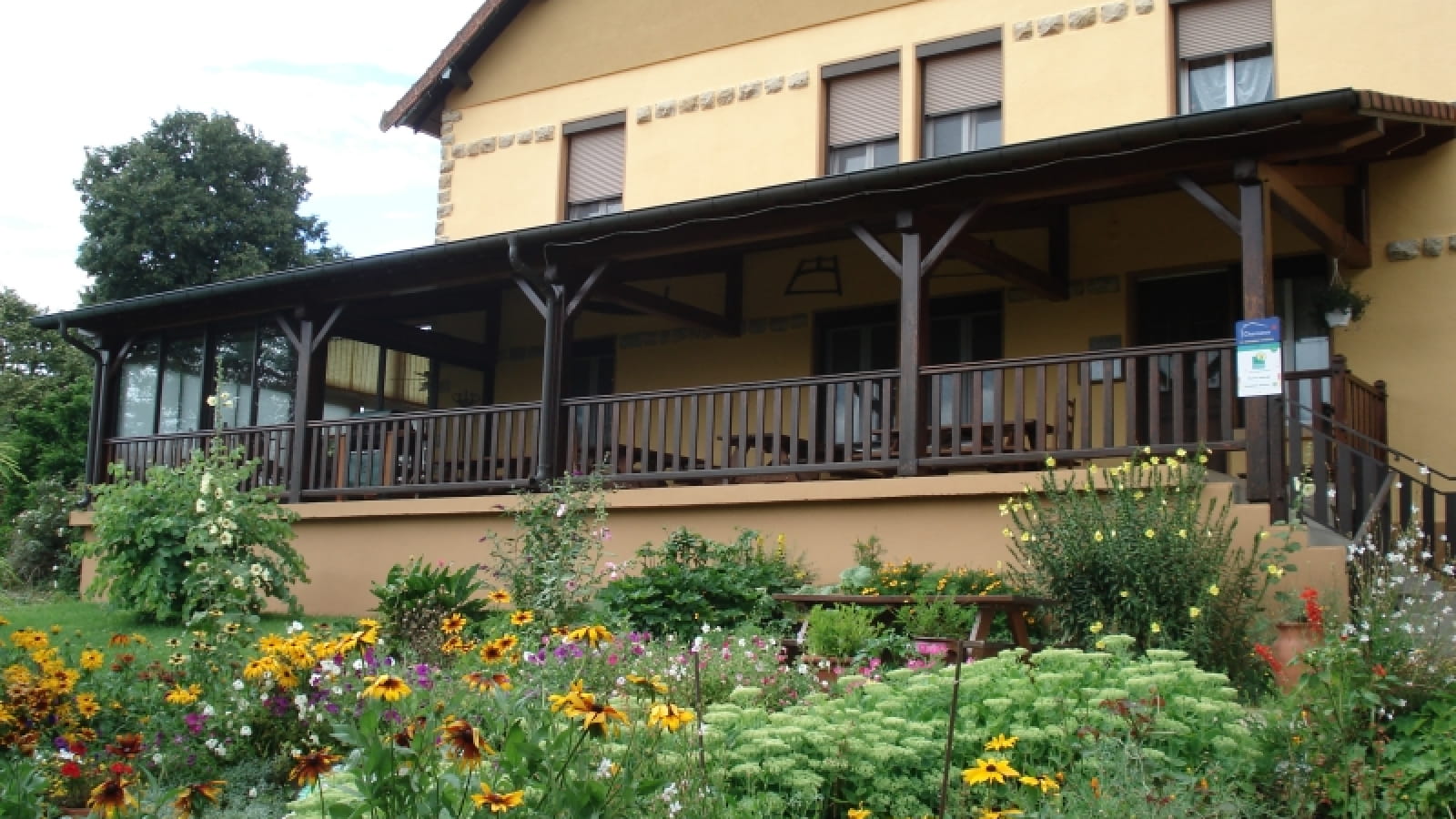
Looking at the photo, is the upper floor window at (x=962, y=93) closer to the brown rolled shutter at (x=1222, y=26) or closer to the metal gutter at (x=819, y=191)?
the brown rolled shutter at (x=1222, y=26)

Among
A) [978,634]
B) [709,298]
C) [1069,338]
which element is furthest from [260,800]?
→ [709,298]

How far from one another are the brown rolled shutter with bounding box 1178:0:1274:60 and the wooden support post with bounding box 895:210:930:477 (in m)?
3.58

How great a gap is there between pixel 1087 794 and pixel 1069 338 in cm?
886

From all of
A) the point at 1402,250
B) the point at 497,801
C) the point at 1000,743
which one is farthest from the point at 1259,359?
the point at 497,801

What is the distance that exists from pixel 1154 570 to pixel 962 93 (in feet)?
24.0

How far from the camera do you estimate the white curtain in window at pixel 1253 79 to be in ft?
41.1

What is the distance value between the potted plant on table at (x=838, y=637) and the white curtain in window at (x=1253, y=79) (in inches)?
270

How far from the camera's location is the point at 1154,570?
820cm

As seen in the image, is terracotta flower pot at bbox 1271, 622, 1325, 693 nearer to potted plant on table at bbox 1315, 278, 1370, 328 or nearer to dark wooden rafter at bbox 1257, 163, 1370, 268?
dark wooden rafter at bbox 1257, 163, 1370, 268

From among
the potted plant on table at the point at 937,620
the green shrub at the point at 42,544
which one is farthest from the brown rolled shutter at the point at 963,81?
the green shrub at the point at 42,544

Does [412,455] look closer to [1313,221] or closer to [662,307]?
[662,307]

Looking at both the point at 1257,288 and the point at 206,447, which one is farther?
Answer: the point at 206,447

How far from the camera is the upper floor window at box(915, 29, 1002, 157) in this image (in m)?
14.1

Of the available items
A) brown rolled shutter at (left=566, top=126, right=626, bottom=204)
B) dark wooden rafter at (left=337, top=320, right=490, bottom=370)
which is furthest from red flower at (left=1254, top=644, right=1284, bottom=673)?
dark wooden rafter at (left=337, top=320, right=490, bottom=370)
